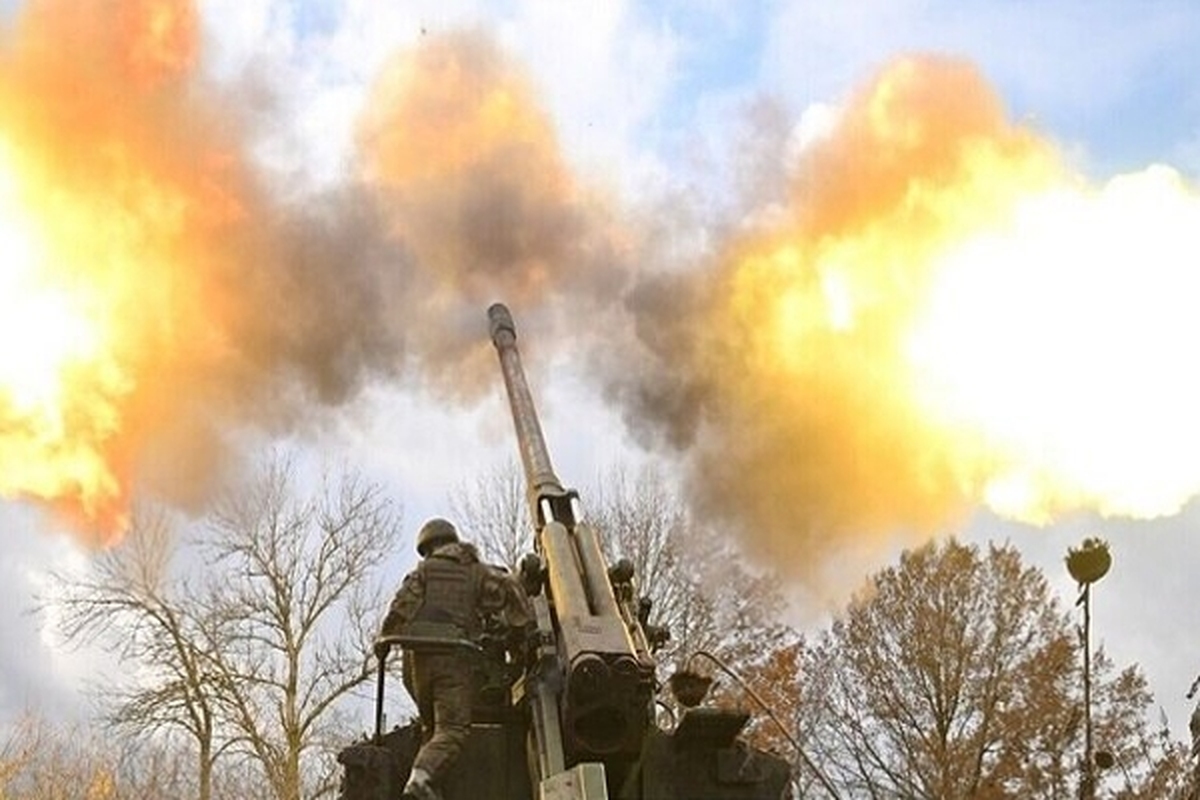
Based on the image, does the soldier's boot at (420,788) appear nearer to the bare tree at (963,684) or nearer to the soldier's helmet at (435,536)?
the soldier's helmet at (435,536)

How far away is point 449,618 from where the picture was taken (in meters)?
10.6

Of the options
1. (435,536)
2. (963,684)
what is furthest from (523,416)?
(963,684)

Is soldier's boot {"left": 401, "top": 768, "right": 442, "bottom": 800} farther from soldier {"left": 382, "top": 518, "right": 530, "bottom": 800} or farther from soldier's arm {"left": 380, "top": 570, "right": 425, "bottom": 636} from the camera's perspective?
soldier's arm {"left": 380, "top": 570, "right": 425, "bottom": 636}

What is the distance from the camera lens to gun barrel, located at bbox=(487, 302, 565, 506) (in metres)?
11.8

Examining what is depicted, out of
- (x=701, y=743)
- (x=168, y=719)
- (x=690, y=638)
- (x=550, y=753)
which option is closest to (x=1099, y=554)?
(x=701, y=743)

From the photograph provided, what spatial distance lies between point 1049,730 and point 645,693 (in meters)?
18.6

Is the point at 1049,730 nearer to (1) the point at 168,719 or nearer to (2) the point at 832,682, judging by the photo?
(2) the point at 832,682

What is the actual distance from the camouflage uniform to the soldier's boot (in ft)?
0.46

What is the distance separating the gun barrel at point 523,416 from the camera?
11828 mm

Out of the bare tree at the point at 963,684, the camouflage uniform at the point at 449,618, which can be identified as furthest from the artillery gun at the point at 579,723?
the bare tree at the point at 963,684

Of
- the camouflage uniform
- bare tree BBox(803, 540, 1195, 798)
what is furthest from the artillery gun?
bare tree BBox(803, 540, 1195, 798)

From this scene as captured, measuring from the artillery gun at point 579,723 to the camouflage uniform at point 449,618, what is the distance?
0.38 feet

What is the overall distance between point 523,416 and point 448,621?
254 centimetres

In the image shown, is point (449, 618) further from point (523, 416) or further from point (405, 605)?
point (523, 416)
